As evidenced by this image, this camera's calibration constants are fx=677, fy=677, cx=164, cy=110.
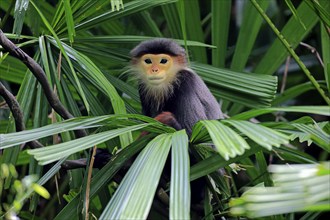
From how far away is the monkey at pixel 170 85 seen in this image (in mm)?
3059

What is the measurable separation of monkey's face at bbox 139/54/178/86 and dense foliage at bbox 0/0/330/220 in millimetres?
101

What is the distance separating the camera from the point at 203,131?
2.01 metres

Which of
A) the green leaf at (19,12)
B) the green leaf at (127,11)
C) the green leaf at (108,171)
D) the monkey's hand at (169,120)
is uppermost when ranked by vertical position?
the green leaf at (127,11)

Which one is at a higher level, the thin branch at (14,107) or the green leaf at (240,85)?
the green leaf at (240,85)

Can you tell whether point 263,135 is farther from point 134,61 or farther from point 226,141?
point 134,61

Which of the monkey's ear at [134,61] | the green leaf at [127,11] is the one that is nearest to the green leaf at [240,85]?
the monkey's ear at [134,61]

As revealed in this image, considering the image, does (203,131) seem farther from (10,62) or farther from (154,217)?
(10,62)

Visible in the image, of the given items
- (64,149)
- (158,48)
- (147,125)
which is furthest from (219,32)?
(64,149)

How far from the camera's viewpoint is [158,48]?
3.28 meters

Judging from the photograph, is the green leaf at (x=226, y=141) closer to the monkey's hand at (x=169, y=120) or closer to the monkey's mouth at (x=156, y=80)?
the monkey's hand at (x=169, y=120)

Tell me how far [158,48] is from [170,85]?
0.20 meters

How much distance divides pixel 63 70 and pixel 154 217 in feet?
2.35

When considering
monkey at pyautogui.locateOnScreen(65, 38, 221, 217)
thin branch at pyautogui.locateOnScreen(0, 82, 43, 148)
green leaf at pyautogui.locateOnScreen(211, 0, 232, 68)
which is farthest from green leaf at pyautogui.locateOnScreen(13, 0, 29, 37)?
green leaf at pyautogui.locateOnScreen(211, 0, 232, 68)

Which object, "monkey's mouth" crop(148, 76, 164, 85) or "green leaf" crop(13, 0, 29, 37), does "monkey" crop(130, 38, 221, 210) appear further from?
"green leaf" crop(13, 0, 29, 37)
